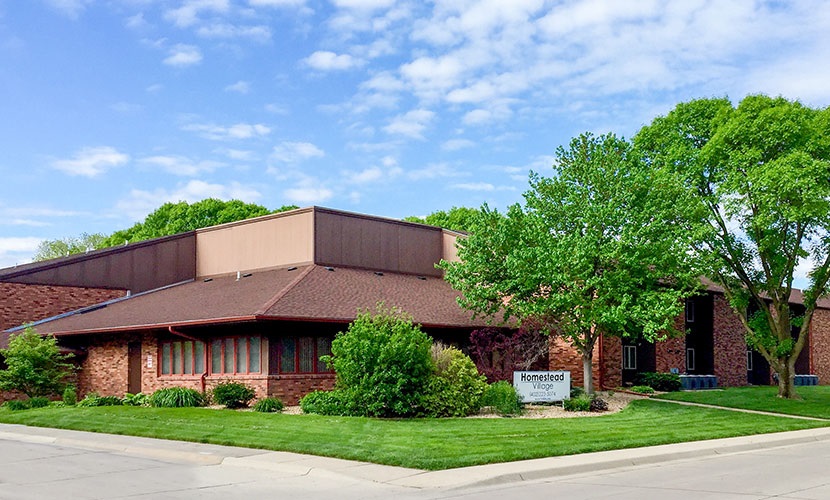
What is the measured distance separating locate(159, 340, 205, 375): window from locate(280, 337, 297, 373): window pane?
3654 mm

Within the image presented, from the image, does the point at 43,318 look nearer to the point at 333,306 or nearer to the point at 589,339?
the point at 333,306

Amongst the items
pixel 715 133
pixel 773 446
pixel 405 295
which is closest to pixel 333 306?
pixel 405 295

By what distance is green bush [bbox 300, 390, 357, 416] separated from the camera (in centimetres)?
2386

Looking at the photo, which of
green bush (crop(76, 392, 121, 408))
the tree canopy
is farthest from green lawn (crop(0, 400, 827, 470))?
the tree canopy

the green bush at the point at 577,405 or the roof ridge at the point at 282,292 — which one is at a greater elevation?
the roof ridge at the point at 282,292

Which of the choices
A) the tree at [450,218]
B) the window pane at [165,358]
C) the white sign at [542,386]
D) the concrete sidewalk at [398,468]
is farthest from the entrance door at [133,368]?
the tree at [450,218]

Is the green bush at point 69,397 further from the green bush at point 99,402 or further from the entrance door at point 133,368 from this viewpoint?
the entrance door at point 133,368

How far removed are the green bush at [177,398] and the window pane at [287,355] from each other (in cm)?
287

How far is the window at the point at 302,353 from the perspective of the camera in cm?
2788

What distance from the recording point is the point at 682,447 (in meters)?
18.9

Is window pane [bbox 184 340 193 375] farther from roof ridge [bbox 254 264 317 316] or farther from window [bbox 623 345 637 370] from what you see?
window [bbox 623 345 637 370]

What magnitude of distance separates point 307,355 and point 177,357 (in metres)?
5.60

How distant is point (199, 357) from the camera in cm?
3017

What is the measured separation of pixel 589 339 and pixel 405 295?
7499 mm
